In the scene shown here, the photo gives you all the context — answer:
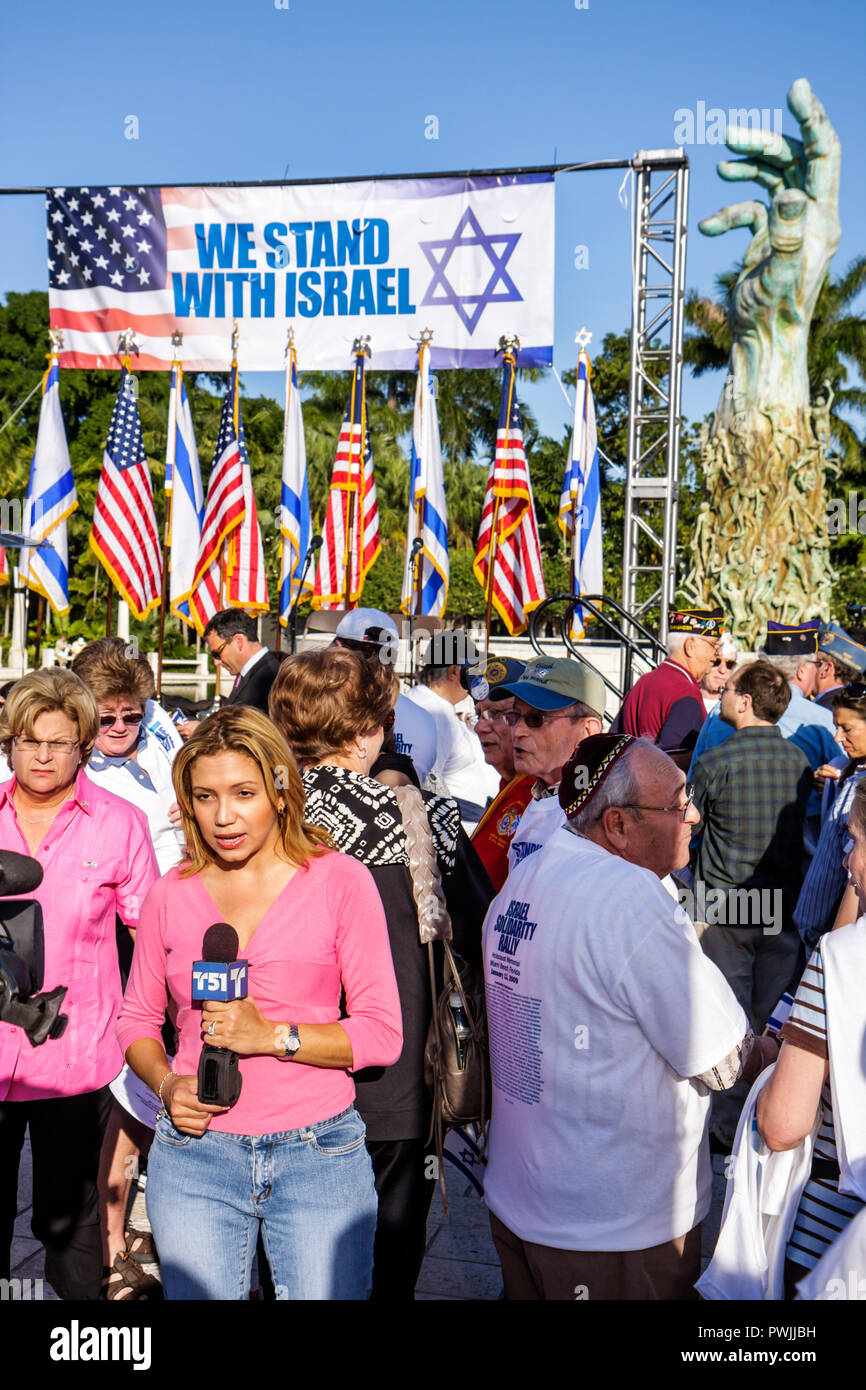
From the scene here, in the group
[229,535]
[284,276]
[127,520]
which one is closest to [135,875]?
[127,520]

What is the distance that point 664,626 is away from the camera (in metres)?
11.3

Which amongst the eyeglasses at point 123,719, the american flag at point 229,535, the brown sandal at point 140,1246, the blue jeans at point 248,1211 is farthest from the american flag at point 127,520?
the blue jeans at point 248,1211

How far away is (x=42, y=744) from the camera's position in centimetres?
309

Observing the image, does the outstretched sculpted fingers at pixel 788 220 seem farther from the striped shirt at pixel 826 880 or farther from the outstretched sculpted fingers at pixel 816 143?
the striped shirt at pixel 826 880

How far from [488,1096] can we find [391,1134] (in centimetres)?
26

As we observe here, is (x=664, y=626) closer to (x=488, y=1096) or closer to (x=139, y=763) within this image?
(x=139, y=763)

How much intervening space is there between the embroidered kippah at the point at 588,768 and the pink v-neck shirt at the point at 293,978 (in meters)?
0.54

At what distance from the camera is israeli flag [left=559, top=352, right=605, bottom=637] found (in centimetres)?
1382

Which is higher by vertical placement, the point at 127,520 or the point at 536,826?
the point at 127,520

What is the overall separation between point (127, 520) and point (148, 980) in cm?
1059

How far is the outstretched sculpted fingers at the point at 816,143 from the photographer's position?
63.8 ft

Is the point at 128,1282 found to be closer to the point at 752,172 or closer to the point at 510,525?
the point at 510,525
